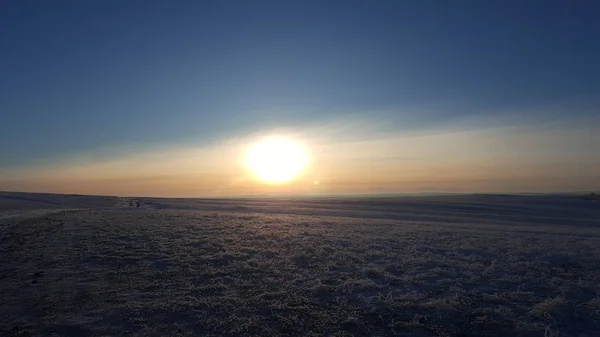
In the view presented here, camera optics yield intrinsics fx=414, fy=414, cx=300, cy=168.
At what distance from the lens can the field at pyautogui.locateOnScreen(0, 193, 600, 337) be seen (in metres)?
9.14

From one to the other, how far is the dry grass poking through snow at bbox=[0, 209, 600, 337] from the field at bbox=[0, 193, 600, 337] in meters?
0.05

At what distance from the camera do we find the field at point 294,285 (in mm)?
9140

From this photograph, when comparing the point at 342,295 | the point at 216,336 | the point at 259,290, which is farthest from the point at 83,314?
the point at 342,295

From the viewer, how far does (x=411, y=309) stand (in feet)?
33.6

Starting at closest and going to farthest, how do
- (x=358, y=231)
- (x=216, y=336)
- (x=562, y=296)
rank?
(x=216, y=336)
(x=562, y=296)
(x=358, y=231)

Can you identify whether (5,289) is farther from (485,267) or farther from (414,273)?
(485,267)

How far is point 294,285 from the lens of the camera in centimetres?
1212

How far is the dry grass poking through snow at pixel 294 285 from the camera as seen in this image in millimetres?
9141

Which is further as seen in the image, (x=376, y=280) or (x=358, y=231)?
(x=358, y=231)

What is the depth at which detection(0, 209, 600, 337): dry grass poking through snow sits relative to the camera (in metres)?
9.14

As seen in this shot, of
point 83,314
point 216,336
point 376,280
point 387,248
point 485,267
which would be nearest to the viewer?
point 216,336

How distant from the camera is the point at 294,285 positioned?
39.8ft

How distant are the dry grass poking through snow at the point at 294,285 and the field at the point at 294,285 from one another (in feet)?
0.16

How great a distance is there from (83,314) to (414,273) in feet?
31.5
